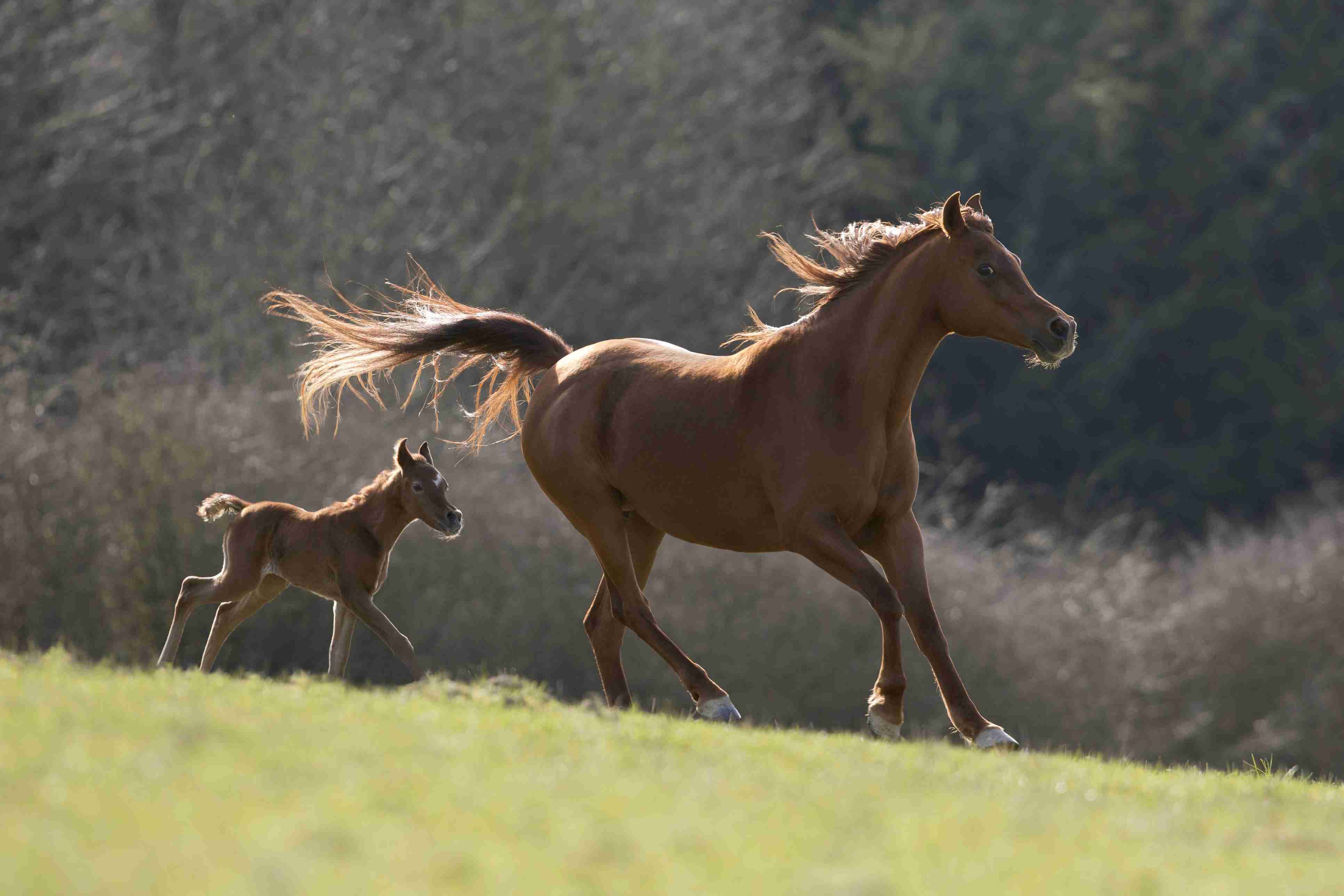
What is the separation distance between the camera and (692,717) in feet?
26.3

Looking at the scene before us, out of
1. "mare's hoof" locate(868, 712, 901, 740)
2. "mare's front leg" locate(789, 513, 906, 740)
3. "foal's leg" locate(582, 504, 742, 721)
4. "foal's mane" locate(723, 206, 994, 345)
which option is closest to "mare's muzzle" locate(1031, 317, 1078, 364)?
"foal's mane" locate(723, 206, 994, 345)

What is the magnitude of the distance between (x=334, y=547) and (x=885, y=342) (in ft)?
9.24

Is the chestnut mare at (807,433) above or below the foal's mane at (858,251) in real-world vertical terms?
below

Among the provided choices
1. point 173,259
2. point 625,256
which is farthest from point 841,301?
point 625,256

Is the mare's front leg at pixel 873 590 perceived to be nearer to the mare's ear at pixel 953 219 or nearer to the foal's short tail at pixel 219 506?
the mare's ear at pixel 953 219

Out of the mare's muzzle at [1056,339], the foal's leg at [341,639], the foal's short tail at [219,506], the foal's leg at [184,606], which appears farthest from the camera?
the foal's short tail at [219,506]

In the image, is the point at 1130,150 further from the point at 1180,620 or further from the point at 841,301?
the point at 841,301

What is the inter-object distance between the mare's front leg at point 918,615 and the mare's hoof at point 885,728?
26 millimetres

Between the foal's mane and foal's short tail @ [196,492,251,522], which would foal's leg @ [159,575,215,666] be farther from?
the foal's mane

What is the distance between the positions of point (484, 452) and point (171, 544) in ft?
14.2

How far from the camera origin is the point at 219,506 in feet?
29.3

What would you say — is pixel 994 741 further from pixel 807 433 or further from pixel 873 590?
pixel 807 433

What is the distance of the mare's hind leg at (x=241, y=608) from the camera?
334 inches

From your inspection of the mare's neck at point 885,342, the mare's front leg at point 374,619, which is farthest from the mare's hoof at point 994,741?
the mare's front leg at point 374,619
